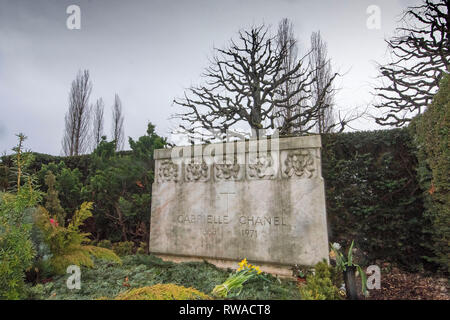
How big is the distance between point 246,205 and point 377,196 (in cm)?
245

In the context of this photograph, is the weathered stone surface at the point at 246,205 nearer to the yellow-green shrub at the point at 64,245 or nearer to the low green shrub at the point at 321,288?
the low green shrub at the point at 321,288

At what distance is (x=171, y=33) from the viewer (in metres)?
5.51

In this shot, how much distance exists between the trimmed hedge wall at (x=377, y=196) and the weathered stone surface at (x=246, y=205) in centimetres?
150

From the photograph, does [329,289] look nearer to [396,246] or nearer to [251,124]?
[396,246]

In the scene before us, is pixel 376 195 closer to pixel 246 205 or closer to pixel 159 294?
pixel 246 205

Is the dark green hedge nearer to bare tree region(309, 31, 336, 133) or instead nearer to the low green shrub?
the low green shrub

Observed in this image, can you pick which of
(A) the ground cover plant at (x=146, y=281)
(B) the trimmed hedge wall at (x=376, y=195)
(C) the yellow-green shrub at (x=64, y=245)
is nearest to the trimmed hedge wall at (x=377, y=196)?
(B) the trimmed hedge wall at (x=376, y=195)

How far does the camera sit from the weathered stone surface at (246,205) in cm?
329

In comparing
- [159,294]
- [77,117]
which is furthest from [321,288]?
[77,117]

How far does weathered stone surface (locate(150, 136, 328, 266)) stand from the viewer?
10.8 ft

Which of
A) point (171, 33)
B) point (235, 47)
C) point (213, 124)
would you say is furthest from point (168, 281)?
point (235, 47)

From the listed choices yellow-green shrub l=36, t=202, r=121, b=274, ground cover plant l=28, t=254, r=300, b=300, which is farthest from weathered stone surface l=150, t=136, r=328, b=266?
yellow-green shrub l=36, t=202, r=121, b=274

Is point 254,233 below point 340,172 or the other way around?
below
